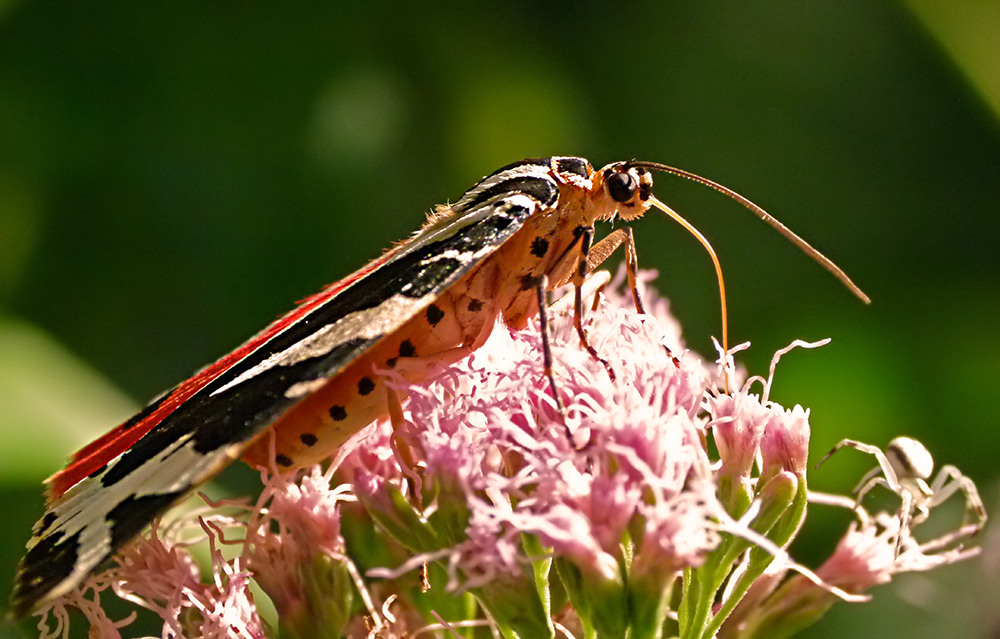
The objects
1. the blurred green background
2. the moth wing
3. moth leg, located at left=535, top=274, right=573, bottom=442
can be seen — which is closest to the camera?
the moth wing

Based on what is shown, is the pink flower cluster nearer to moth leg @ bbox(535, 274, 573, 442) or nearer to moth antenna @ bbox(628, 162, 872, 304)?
moth leg @ bbox(535, 274, 573, 442)

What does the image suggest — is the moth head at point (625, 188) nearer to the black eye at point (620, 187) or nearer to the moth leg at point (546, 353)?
the black eye at point (620, 187)

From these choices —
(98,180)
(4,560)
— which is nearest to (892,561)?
(4,560)

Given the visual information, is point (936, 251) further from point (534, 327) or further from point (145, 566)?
point (145, 566)

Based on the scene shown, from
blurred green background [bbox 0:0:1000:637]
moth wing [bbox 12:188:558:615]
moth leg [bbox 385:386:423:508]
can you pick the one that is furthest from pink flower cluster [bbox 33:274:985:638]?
blurred green background [bbox 0:0:1000:637]

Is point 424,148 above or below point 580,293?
above

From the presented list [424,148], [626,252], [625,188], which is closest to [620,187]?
[625,188]

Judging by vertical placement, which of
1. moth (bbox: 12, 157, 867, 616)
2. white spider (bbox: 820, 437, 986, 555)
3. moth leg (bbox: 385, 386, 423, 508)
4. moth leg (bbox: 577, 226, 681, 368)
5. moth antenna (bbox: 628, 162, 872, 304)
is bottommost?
white spider (bbox: 820, 437, 986, 555)

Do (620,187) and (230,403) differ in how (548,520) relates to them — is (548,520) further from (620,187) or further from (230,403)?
(620,187)
